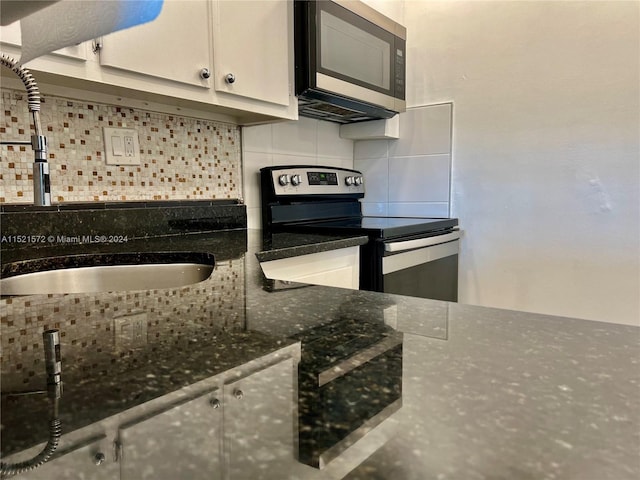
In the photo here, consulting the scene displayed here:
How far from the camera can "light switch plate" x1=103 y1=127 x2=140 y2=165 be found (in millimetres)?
1463

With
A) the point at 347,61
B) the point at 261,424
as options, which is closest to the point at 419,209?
the point at 347,61

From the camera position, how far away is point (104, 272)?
3.77 feet

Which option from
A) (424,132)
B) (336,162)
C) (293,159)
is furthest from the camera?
(336,162)

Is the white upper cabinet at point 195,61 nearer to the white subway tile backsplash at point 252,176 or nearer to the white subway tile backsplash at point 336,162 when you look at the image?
the white subway tile backsplash at point 252,176

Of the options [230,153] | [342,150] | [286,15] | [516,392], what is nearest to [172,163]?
[230,153]

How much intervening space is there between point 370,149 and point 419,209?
0.45 metres

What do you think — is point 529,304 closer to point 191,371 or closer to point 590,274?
point 590,274

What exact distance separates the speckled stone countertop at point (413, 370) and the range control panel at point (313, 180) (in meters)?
1.21

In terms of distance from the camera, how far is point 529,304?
215cm

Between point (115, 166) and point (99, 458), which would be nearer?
point (99, 458)

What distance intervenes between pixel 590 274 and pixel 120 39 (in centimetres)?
201

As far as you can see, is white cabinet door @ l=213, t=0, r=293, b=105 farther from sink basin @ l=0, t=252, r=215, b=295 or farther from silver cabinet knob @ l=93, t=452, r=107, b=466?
silver cabinet knob @ l=93, t=452, r=107, b=466

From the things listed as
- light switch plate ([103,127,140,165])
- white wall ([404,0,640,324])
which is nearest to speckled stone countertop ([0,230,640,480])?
light switch plate ([103,127,140,165])

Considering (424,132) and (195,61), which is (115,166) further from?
(424,132)
